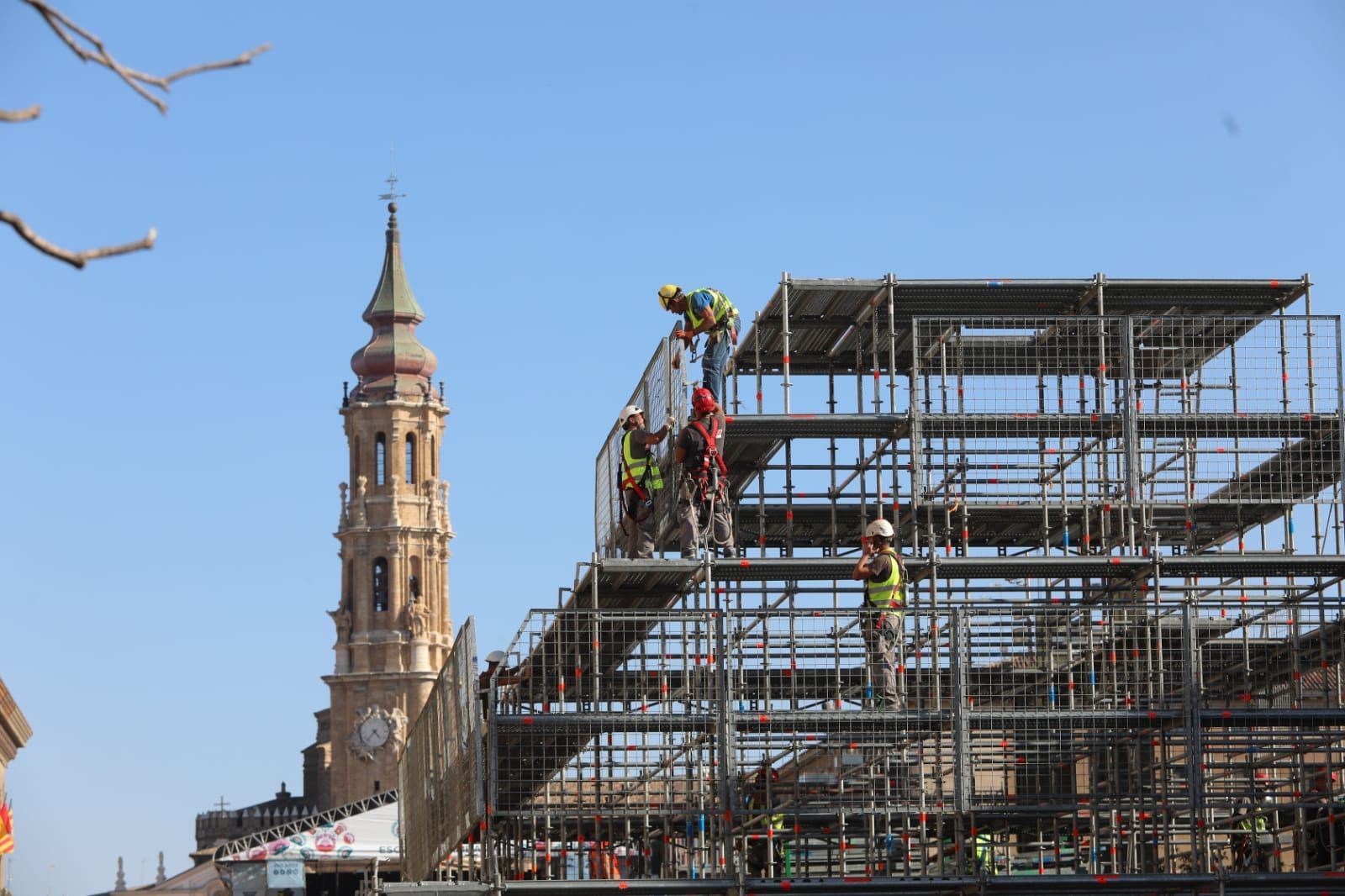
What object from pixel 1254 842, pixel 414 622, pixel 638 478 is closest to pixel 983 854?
pixel 1254 842

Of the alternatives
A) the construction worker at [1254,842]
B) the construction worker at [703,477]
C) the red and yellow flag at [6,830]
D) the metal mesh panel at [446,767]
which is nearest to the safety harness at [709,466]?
the construction worker at [703,477]

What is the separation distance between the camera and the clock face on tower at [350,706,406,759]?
6137 inches

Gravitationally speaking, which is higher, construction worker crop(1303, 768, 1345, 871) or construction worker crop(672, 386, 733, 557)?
construction worker crop(672, 386, 733, 557)

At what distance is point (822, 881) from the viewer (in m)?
24.8

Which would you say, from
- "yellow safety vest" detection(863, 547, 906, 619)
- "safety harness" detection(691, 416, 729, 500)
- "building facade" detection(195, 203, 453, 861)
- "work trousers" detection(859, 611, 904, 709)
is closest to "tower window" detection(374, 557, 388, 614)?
"building facade" detection(195, 203, 453, 861)

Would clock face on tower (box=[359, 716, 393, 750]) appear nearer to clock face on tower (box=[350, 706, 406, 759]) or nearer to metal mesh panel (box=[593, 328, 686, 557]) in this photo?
clock face on tower (box=[350, 706, 406, 759])

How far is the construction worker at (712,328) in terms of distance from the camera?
27562 millimetres

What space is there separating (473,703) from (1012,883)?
226 inches

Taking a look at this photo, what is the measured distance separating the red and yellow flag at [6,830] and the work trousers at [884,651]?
20.4 m

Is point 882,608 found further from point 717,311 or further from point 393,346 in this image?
point 393,346

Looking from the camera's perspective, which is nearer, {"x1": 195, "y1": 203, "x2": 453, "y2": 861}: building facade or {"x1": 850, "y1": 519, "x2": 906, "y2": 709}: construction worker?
{"x1": 850, "y1": 519, "x2": 906, "y2": 709}: construction worker

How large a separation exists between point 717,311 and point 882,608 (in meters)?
3.96

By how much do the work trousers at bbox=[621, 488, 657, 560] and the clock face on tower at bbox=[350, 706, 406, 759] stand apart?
12919 centimetres

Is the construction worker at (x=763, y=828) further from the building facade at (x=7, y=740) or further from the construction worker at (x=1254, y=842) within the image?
the building facade at (x=7, y=740)
